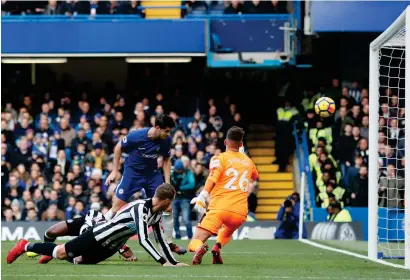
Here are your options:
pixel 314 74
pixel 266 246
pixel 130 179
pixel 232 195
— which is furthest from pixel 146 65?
pixel 232 195

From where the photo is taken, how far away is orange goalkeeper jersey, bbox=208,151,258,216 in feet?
42.3

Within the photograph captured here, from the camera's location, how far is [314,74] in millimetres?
29125

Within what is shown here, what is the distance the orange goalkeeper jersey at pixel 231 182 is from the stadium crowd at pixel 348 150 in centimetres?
967

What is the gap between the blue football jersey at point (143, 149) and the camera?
14422 mm

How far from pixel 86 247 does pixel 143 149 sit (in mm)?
2993

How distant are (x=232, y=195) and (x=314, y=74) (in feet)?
54.1

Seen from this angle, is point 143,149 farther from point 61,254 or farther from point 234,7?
point 234,7

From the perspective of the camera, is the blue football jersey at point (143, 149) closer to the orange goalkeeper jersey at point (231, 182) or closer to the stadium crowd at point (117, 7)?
the orange goalkeeper jersey at point (231, 182)

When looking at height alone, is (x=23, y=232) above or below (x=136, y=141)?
below

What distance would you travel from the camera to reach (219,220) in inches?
511

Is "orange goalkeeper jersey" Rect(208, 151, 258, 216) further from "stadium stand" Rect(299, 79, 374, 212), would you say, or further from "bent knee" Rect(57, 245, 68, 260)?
"stadium stand" Rect(299, 79, 374, 212)

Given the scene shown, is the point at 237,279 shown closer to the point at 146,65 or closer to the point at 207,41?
the point at 207,41

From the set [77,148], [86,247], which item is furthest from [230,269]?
[77,148]

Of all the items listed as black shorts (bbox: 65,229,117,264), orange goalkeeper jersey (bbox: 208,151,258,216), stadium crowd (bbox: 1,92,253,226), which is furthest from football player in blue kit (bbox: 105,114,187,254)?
stadium crowd (bbox: 1,92,253,226)
